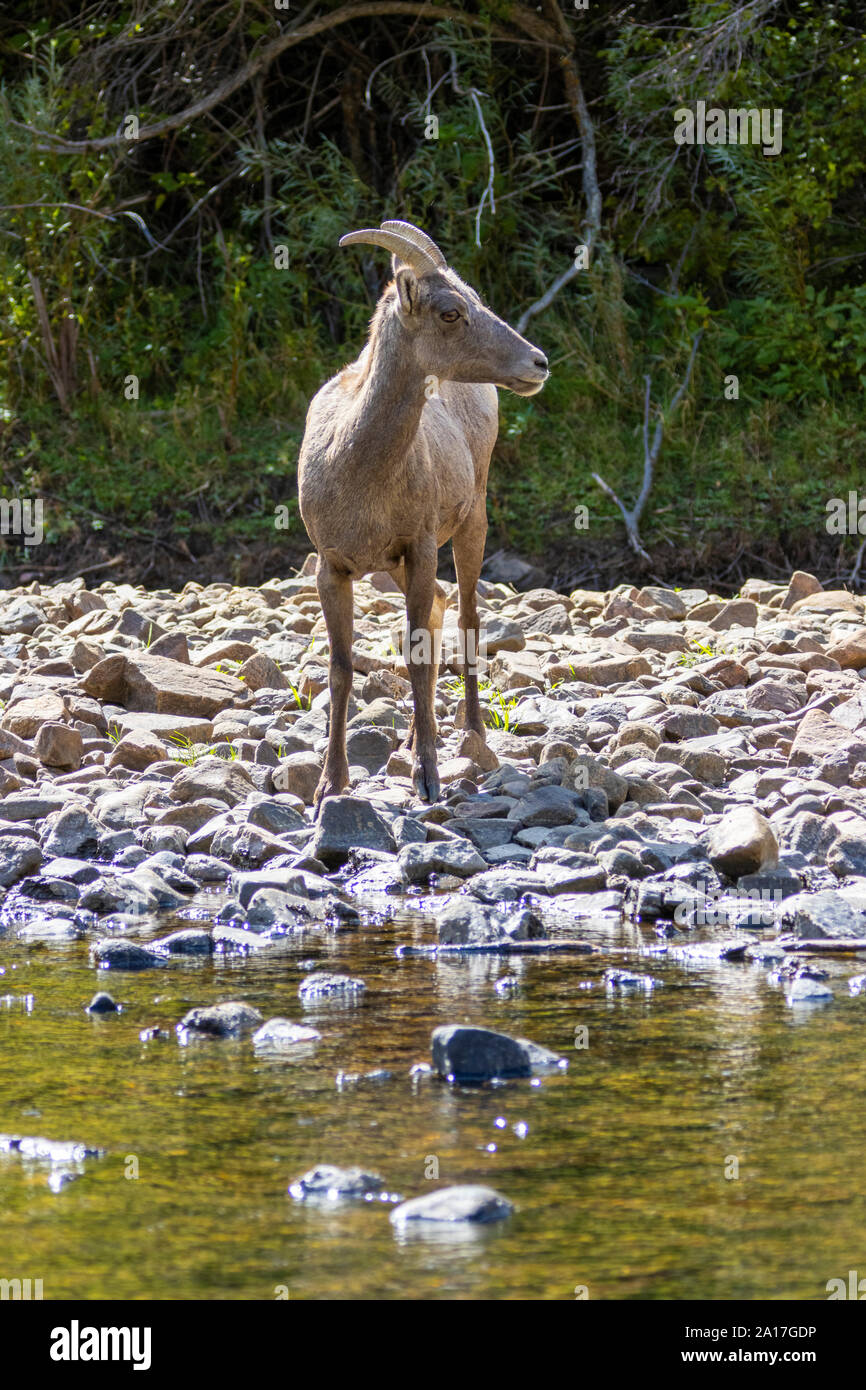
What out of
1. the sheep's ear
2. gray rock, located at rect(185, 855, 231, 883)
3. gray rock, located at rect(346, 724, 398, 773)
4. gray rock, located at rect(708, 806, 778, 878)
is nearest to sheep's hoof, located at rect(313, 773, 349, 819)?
gray rock, located at rect(346, 724, 398, 773)

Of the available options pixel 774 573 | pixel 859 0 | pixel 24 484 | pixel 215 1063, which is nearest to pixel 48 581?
pixel 24 484

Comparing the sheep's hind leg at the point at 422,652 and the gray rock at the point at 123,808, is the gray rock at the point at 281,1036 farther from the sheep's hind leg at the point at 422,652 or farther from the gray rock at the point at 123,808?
the sheep's hind leg at the point at 422,652

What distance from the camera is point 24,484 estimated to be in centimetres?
1409

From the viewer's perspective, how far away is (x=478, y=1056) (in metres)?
3.75

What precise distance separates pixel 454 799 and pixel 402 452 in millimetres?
1316

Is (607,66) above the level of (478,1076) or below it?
above

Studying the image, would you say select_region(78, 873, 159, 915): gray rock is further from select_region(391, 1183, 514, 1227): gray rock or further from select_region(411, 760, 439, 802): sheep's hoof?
select_region(391, 1183, 514, 1227): gray rock

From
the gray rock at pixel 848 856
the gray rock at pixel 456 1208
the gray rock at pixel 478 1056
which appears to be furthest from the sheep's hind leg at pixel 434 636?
the gray rock at pixel 456 1208

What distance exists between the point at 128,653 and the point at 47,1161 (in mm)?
4780

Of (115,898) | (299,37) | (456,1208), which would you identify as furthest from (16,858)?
(299,37)

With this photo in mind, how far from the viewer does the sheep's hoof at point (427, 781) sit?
6414 mm
